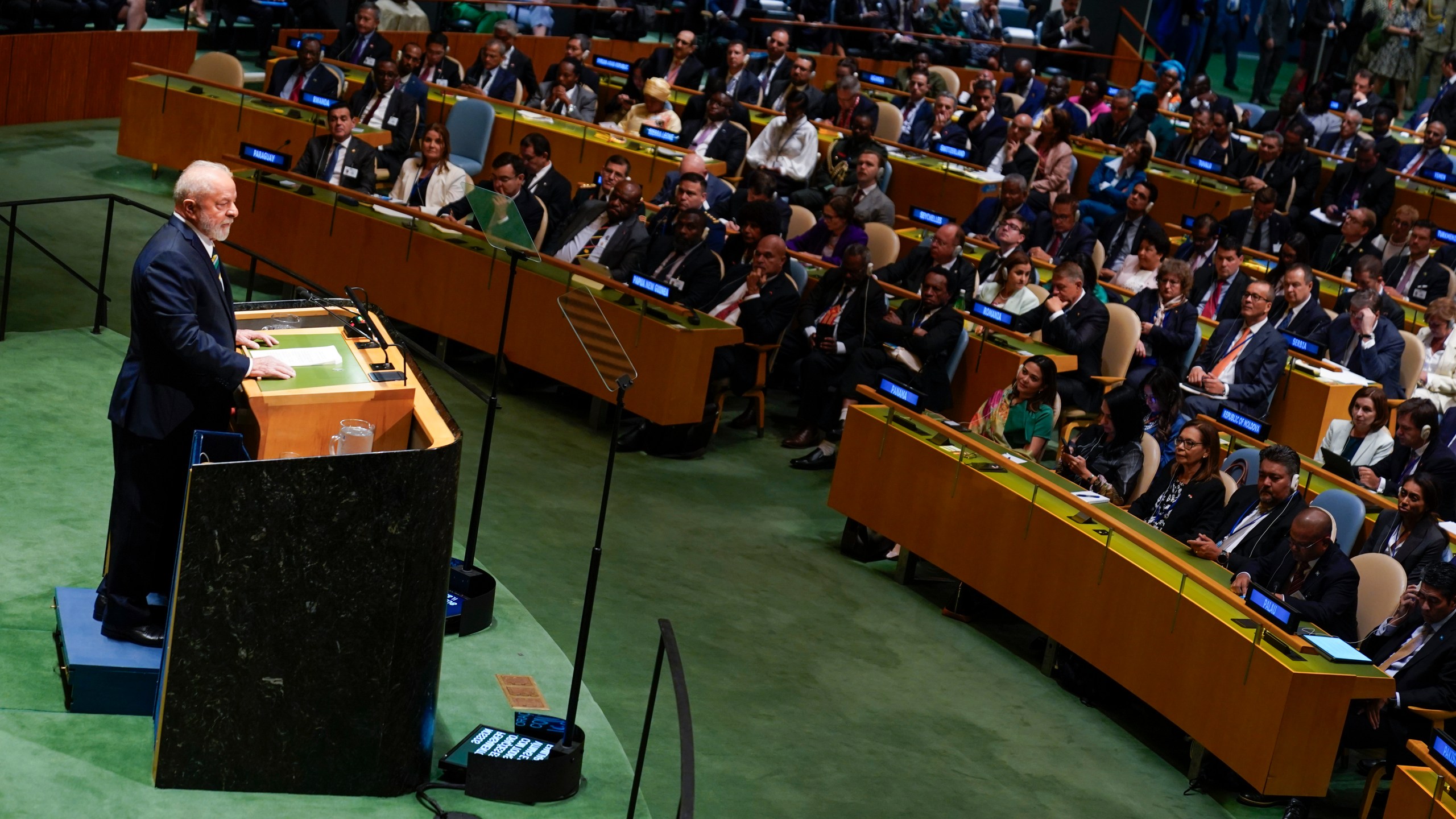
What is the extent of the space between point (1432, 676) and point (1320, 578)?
50 centimetres

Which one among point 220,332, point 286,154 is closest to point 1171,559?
point 220,332

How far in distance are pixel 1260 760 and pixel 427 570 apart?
2926 millimetres

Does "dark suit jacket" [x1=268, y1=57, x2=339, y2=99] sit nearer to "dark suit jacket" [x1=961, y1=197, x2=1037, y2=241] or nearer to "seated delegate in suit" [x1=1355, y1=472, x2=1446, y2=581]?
"dark suit jacket" [x1=961, y1=197, x2=1037, y2=241]

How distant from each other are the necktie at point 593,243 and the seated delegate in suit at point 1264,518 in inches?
153

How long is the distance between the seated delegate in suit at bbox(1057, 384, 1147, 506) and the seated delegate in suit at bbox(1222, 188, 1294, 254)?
14.5 ft

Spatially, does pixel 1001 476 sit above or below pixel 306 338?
below

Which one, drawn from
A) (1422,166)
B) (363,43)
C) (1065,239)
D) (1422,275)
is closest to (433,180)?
(363,43)

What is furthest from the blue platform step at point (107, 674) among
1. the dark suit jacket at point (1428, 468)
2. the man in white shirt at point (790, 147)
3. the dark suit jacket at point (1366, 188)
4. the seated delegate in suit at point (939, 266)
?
the dark suit jacket at point (1366, 188)

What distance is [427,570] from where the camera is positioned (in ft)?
11.6

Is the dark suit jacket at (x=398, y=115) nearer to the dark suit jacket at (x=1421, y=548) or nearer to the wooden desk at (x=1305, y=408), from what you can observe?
the wooden desk at (x=1305, y=408)

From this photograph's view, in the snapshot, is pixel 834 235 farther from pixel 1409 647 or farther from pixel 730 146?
pixel 1409 647

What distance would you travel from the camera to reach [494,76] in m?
11.8

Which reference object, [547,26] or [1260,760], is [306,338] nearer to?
[1260,760]

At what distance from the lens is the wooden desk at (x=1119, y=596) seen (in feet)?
16.4
